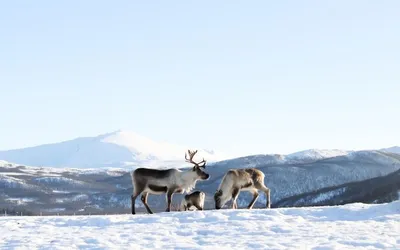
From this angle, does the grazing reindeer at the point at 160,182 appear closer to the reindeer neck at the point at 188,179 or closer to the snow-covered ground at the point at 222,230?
the reindeer neck at the point at 188,179

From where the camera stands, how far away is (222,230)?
17484 millimetres

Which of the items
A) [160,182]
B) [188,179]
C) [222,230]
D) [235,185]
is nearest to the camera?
[222,230]

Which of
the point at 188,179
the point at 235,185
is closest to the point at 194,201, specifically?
the point at 188,179

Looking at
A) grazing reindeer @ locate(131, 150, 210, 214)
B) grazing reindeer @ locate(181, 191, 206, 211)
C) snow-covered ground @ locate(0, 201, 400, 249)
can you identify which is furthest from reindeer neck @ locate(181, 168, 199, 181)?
snow-covered ground @ locate(0, 201, 400, 249)

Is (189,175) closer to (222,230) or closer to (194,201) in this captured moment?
(194,201)

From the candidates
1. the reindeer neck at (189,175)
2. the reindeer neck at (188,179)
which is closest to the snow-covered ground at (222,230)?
the reindeer neck at (188,179)

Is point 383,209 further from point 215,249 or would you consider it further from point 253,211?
point 215,249

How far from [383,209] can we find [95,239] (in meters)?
10.8

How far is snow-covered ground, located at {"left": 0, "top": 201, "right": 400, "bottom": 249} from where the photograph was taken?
15.6 meters

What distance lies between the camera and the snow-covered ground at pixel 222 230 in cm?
1556

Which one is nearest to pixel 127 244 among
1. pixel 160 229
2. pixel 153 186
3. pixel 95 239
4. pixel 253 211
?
pixel 95 239

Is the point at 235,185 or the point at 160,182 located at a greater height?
the point at 160,182

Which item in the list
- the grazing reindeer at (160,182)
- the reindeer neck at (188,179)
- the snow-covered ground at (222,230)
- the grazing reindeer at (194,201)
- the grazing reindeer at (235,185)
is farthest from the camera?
the grazing reindeer at (194,201)

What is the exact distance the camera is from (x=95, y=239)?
16.3 metres
